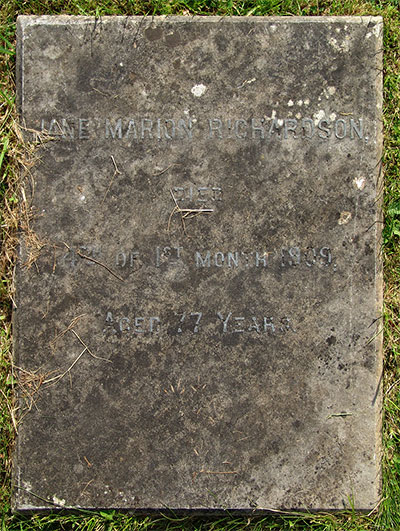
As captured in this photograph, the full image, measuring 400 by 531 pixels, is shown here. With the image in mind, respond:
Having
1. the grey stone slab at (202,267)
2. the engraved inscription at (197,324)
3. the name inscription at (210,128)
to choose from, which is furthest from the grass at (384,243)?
the engraved inscription at (197,324)

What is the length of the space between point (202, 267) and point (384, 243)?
1.00 meters

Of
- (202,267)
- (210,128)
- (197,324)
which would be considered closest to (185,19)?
(210,128)

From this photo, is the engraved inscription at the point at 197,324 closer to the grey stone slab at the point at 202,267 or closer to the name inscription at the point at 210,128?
the grey stone slab at the point at 202,267

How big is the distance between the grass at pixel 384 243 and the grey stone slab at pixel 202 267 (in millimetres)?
163

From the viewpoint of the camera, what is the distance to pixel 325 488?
2.38 metres

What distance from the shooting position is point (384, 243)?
258cm

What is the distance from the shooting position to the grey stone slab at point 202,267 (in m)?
2.38

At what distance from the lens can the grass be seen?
2.46 m

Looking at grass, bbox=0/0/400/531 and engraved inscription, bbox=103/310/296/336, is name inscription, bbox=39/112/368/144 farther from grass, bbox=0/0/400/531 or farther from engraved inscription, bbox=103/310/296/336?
engraved inscription, bbox=103/310/296/336

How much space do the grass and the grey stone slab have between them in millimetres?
163

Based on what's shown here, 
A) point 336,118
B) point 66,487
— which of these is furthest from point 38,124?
point 66,487

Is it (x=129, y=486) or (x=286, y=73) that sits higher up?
(x=286, y=73)

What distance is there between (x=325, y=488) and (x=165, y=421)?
2.81 feet

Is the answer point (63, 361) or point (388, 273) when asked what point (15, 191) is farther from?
point (388, 273)
